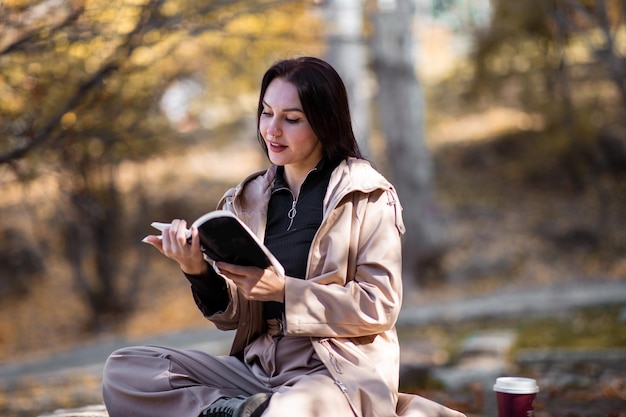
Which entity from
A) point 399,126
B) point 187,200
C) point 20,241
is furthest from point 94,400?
point 187,200

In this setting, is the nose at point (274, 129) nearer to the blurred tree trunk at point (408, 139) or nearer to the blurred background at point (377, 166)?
the blurred background at point (377, 166)

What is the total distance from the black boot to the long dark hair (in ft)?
3.23

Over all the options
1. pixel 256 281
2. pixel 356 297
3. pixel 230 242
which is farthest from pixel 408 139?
pixel 230 242

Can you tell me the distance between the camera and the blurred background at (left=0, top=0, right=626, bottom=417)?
693 cm

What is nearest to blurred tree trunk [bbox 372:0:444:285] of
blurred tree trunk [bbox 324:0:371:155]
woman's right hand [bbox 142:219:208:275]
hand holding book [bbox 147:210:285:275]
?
blurred tree trunk [bbox 324:0:371:155]

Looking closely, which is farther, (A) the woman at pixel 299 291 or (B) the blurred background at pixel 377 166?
(B) the blurred background at pixel 377 166

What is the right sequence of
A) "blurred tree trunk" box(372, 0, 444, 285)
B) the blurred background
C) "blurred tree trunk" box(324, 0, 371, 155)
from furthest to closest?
"blurred tree trunk" box(372, 0, 444, 285) < "blurred tree trunk" box(324, 0, 371, 155) < the blurred background

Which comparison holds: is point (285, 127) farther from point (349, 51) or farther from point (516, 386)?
point (349, 51)

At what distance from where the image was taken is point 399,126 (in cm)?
1378

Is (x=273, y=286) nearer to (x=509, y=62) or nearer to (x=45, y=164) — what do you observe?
Answer: (x=45, y=164)

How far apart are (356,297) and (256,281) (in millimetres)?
363

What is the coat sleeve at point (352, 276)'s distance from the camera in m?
3.21

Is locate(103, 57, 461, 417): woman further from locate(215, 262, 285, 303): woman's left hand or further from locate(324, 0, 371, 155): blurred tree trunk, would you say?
locate(324, 0, 371, 155): blurred tree trunk

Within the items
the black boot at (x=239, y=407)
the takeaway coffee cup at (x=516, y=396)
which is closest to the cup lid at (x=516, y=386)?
the takeaway coffee cup at (x=516, y=396)
